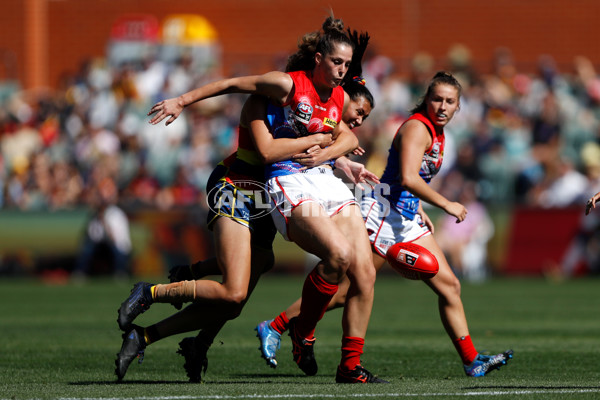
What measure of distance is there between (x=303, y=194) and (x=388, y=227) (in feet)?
3.73

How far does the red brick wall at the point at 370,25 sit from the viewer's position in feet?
91.5

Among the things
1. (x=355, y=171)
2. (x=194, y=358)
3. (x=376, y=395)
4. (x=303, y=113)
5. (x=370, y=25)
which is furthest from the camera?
(x=370, y=25)

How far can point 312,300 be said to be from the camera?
725 cm

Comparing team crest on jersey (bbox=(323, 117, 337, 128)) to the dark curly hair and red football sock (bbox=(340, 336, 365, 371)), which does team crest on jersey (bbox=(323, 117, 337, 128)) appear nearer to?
the dark curly hair

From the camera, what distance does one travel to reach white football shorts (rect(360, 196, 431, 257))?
26.0ft

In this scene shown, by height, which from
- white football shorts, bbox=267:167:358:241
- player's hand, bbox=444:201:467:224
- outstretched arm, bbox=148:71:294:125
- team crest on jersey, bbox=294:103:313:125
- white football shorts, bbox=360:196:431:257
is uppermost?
outstretched arm, bbox=148:71:294:125

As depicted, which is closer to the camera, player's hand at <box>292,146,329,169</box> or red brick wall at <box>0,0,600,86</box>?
player's hand at <box>292,146,329,169</box>

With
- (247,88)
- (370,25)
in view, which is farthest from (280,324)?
(370,25)

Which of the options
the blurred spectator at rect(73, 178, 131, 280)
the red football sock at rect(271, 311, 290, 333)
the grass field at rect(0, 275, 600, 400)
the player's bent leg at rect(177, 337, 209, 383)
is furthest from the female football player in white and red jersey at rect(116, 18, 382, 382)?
the blurred spectator at rect(73, 178, 131, 280)

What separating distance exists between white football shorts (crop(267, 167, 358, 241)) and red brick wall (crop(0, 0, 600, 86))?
20396 mm

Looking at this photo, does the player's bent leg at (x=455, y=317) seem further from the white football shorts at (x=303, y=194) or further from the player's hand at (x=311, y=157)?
the player's hand at (x=311, y=157)

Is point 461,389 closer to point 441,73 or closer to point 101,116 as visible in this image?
point 441,73

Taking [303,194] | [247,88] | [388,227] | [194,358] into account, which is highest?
[247,88]

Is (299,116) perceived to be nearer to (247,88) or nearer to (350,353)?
(247,88)
